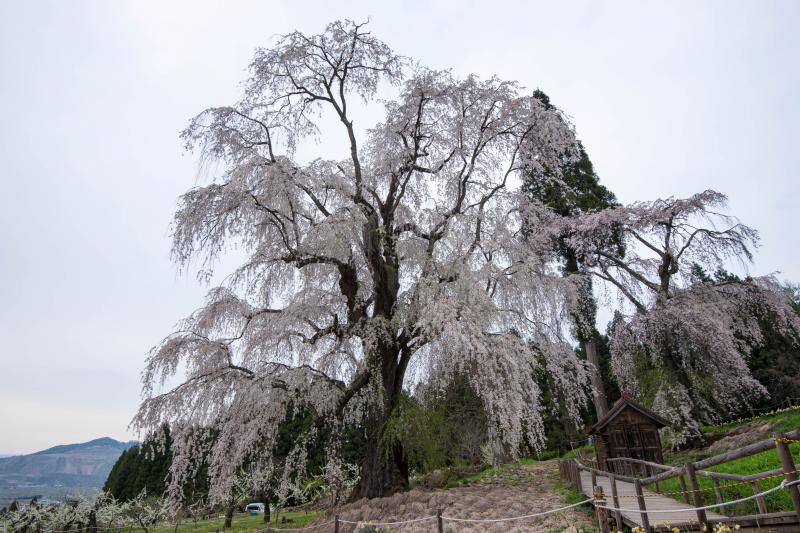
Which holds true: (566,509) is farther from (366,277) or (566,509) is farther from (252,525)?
(252,525)

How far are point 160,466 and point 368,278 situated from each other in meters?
31.3

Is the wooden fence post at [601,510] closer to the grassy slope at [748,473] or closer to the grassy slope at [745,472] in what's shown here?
the grassy slope at [745,472]

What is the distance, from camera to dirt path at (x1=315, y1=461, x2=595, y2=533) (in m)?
7.66

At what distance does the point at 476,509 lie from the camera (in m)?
8.75

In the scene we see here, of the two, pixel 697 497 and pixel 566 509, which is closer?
pixel 697 497

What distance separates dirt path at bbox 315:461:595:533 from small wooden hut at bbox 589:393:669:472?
205 cm

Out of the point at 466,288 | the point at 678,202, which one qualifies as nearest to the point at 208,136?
the point at 466,288

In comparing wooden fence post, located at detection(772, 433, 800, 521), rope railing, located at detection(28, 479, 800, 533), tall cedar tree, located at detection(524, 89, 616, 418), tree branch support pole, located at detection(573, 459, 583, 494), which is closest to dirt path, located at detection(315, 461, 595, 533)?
rope railing, located at detection(28, 479, 800, 533)

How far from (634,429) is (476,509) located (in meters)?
5.08

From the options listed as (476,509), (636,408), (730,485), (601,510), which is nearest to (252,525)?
(476,509)

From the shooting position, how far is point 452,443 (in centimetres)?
1373

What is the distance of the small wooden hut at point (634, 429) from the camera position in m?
11.0

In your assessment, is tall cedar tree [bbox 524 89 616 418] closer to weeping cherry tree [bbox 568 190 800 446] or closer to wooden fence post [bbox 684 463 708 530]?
weeping cherry tree [bbox 568 190 800 446]

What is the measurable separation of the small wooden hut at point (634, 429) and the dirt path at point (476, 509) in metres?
2.05
